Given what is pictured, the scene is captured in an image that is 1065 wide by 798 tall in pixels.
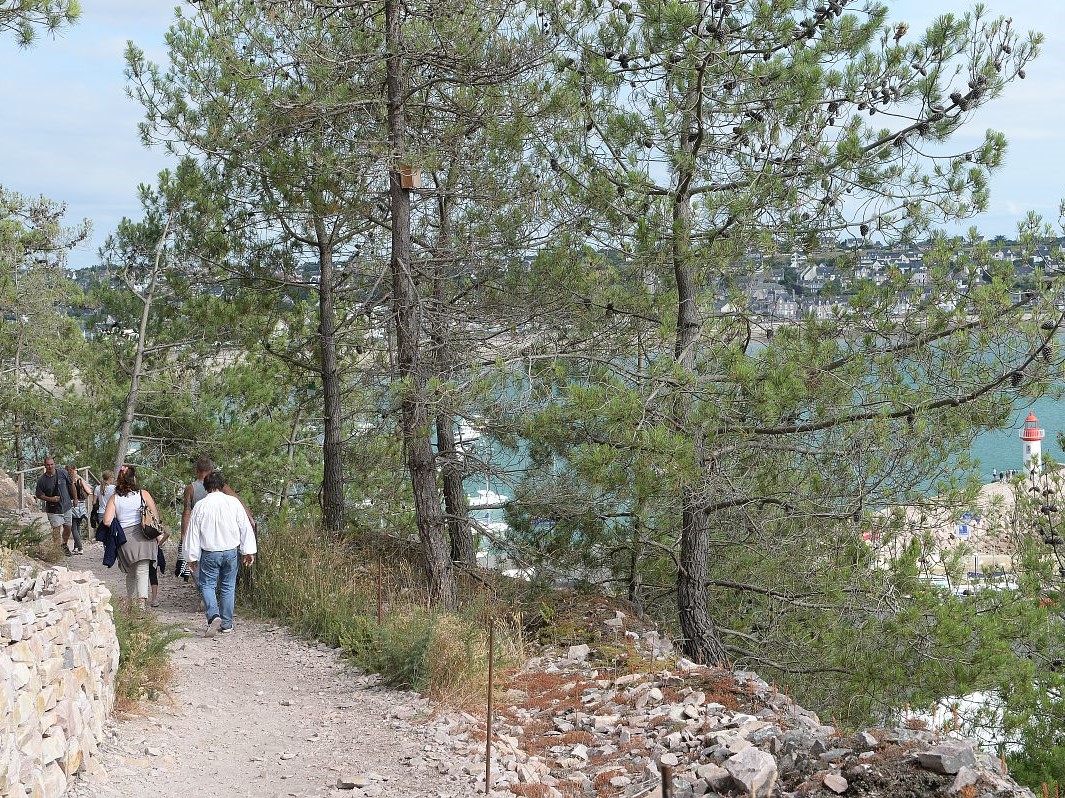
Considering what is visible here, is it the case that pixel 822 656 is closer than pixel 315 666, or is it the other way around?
pixel 315 666

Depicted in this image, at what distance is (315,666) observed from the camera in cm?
905

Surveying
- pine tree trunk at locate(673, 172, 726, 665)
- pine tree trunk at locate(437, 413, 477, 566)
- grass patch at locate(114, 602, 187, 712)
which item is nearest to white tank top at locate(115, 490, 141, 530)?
grass patch at locate(114, 602, 187, 712)

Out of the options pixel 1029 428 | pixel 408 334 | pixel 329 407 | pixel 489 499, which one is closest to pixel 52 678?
pixel 408 334

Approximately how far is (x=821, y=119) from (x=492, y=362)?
3.82m

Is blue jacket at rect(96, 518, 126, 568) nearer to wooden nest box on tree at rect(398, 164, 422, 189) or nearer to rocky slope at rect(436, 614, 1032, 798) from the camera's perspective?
rocky slope at rect(436, 614, 1032, 798)

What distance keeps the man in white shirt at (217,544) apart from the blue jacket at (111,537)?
2.58 feet

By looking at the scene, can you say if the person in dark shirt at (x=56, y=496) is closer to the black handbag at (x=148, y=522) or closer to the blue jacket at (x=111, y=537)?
the blue jacket at (x=111, y=537)

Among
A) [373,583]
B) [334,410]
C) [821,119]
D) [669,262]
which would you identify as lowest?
[373,583]

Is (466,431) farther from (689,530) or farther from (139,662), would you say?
(139,662)

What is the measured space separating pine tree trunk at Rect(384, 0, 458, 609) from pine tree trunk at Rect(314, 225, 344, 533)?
9.03 ft

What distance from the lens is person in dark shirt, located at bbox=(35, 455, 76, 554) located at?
15.5 m

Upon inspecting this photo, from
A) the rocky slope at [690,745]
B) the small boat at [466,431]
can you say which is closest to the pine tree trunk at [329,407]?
the small boat at [466,431]

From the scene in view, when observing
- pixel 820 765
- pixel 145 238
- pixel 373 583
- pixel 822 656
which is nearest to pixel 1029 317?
pixel 822 656

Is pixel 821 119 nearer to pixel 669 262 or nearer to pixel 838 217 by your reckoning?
Answer: pixel 838 217
